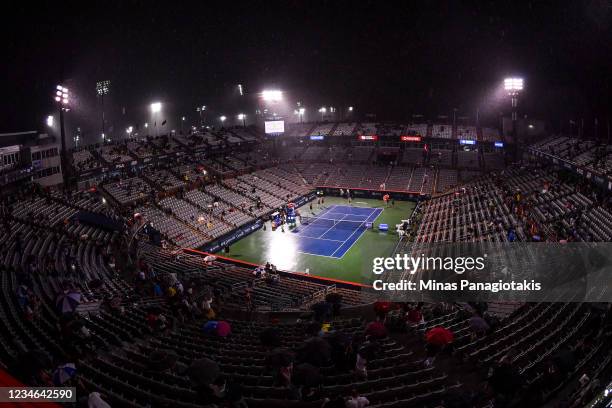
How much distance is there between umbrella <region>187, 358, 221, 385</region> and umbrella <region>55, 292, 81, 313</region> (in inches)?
254

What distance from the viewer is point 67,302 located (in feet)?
42.6

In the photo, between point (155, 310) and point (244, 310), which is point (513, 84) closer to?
point (244, 310)

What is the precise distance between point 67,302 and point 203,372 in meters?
6.87

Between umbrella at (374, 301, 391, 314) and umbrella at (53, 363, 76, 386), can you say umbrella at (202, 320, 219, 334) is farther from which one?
umbrella at (374, 301, 391, 314)

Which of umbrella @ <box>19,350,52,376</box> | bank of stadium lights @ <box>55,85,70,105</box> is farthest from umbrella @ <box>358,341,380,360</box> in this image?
bank of stadium lights @ <box>55,85,70,105</box>

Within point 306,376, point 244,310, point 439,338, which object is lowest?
point 244,310

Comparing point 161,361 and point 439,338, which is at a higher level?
point 439,338

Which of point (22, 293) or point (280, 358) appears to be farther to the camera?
point (22, 293)

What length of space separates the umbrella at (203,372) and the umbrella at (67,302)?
21.2ft

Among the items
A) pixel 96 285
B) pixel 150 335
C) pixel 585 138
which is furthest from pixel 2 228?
pixel 585 138

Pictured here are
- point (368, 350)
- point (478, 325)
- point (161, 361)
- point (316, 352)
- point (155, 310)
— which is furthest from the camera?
point (155, 310)

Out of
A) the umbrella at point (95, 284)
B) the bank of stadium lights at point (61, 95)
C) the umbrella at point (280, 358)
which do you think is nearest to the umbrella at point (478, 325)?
the umbrella at point (280, 358)

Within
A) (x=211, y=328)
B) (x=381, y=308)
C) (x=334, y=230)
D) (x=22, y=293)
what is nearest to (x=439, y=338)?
(x=381, y=308)

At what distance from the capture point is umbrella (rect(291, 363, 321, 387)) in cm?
888
